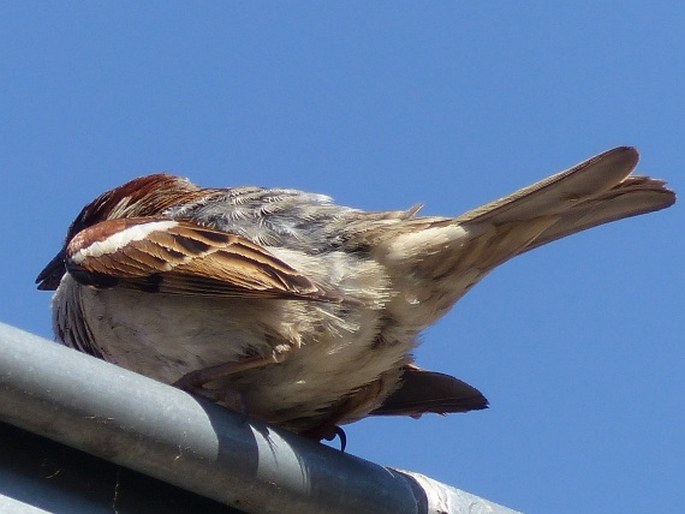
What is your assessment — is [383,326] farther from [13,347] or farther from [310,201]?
[13,347]

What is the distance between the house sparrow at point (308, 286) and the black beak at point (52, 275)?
0.92 meters

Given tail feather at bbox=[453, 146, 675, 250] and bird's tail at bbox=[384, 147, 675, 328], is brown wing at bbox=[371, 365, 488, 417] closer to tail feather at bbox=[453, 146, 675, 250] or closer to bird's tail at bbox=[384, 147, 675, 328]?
bird's tail at bbox=[384, 147, 675, 328]

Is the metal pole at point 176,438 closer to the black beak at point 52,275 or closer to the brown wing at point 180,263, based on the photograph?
the brown wing at point 180,263

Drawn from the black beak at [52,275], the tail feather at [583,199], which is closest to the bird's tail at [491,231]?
the tail feather at [583,199]

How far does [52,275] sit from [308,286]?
2.05 meters

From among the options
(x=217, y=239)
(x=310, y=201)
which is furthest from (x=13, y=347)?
(x=310, y=201)

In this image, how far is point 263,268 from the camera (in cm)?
407

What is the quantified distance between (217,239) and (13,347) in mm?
2043

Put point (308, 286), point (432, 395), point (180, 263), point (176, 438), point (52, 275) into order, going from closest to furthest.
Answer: point (176, 438), point (308, 286), point (180, 263), point (432, 395), point (52, 275)

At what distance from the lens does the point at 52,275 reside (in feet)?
18.5

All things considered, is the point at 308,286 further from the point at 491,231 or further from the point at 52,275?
the point at 52,275

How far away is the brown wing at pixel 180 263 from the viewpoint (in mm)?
4023

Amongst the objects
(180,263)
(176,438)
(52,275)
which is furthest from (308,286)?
(52,275)

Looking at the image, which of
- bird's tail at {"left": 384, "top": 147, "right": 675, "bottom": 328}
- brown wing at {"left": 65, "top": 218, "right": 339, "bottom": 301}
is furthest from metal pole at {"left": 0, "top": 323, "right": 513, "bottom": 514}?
bird's tail at {"left": 384, "top": 147, "right": 675, "bottom": 328}
